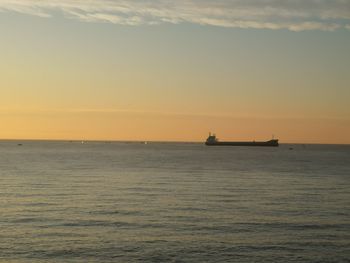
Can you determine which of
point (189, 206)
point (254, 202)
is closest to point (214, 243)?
point (189, 206)

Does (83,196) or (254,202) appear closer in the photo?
(254,202)

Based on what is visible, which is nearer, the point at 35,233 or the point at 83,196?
the point at 35,233

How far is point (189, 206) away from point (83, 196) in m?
11.9

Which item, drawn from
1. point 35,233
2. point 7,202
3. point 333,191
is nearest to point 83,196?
point 7,202

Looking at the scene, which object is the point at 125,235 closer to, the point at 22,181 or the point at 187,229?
the point at 187,229

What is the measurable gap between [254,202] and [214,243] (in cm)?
1776

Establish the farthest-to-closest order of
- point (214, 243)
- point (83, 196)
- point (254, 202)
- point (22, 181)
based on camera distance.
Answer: point (22, 181), point (83, 196), point (254, 202), point (214, 243)

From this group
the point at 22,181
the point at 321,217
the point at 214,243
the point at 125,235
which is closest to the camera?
the point at 214,243

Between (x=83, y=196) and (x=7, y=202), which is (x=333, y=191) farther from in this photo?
(x=7, y=202)

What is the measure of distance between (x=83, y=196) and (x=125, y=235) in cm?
2001

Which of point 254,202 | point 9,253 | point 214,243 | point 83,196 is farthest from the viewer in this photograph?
point 83,196

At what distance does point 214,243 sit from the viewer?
27984 millimetres

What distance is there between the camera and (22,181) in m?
66.8

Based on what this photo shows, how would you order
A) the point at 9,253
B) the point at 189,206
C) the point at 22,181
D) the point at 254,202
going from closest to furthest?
the point at 9,253 → the point at 189,206 → the point at 254,202 → the point at 22,181
